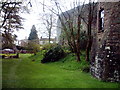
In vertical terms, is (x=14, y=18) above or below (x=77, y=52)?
above

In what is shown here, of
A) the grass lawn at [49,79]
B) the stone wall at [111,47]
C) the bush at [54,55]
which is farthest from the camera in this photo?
the bush at [54,55]

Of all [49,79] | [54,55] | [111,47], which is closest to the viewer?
[111,47]

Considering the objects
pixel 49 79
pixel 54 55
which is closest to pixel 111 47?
pixel 49 79

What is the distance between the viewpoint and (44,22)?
21453 mm

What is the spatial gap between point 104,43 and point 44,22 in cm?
1625

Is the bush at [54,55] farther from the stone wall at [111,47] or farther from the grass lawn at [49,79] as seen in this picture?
the stone wall at [111,47]

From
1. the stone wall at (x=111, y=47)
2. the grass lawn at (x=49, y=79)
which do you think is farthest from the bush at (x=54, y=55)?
the stone wall at (x=111, y=47)

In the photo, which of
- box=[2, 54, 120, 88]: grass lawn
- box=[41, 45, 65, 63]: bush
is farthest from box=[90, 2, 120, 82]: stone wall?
box=[41, 45, 65, 63]: bush

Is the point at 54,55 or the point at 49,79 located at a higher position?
the point at 54,55

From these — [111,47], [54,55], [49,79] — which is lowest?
[49,79]

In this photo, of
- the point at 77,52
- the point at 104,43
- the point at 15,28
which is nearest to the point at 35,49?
the point at 15,28

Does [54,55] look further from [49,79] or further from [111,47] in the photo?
[111,47]

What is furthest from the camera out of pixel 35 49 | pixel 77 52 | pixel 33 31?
pixel 33 31

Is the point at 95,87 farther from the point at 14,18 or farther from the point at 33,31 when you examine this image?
the point at 33,31
